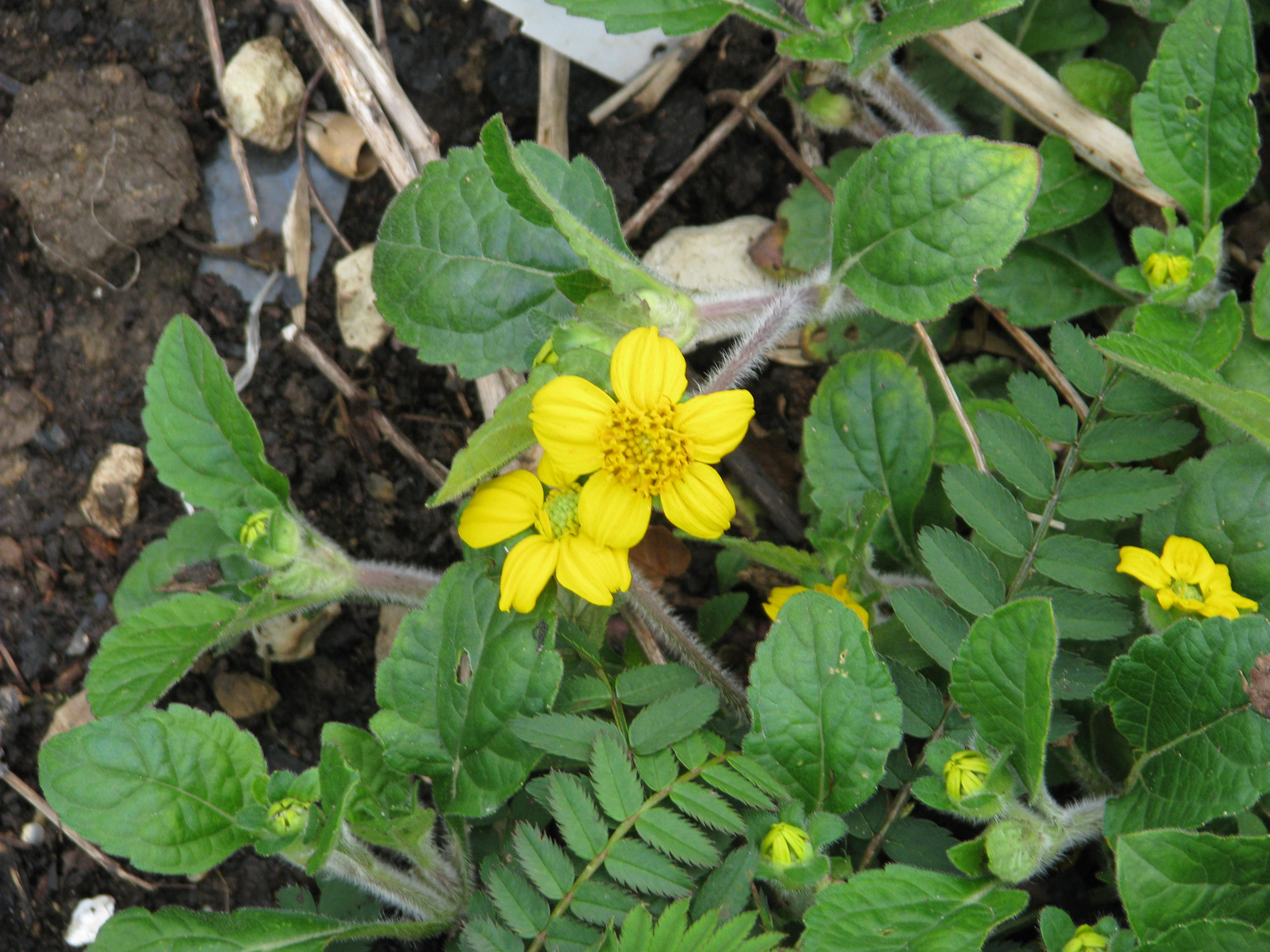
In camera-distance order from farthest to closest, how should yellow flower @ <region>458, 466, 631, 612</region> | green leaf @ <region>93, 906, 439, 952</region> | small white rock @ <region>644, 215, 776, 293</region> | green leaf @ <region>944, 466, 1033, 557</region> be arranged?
small white rock @ <region>644, 215, 776, 293</region>, green leaf @ <region>944, 466, 1033, 557</region>, green leaf @ <region>93, 906, 439, 952</region>, yellow flower @ <region>458, 466, 631, 612</region>

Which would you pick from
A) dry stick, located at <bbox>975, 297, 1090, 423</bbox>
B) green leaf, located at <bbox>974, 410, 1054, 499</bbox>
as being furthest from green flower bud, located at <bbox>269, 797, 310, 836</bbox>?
dry stick, located at <bbox>975, 297, 1090, 423</bbox>

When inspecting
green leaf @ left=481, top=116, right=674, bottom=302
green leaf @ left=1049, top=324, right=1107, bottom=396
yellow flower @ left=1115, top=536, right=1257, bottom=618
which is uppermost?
green leaf @ left=481, top=116, right=674, bottom=302

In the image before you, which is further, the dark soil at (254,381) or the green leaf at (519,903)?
the dark soil at (254,381)

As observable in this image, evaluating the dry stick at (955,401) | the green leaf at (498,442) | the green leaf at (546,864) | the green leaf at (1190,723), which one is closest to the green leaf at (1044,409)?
the dry stick at (955,401)

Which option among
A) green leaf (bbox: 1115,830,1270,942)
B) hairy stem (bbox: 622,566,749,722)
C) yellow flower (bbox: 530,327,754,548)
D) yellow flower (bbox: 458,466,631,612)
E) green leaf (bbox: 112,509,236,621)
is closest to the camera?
green leaf (bbox: 1115,830,1270,942)

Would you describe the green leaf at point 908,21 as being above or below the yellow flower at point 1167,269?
above

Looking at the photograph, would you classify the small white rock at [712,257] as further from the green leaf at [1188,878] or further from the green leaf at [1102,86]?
the green leaf at [1188,878]

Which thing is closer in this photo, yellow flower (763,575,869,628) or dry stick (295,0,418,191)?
yellow flower (763,575,869,628)

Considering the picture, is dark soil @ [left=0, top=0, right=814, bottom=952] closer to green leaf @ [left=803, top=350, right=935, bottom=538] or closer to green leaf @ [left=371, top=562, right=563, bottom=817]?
green leaf @ [left=803, top=350, right=935, bottom=538]
